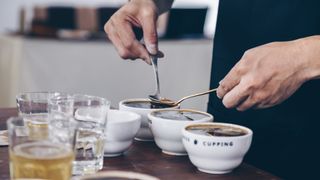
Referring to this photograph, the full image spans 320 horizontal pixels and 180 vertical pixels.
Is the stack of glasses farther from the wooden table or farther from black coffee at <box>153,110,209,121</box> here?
black coffee at <box>153,110,209,121</box>

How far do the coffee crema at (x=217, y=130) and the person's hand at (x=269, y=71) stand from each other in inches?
2.9

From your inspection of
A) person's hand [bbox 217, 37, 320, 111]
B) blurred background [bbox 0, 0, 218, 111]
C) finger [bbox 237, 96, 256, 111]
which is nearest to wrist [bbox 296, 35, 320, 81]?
person's hand [bbox 217, 37, 320, 111]

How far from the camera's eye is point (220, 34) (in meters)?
1.88

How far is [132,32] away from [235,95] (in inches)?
17.8

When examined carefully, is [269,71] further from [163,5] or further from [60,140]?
[163,5]

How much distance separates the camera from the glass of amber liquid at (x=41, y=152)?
914 millimetres

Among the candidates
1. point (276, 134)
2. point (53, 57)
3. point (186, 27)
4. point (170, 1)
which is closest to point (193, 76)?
point (186, 27)

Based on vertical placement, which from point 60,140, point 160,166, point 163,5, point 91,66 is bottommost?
point 91,66

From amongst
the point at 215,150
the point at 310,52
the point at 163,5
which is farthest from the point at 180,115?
the point at 163,5

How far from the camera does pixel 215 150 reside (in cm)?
117

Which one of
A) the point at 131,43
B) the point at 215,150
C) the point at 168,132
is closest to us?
the point at 215,150

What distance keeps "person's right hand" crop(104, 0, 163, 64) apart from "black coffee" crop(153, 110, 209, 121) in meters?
0.29

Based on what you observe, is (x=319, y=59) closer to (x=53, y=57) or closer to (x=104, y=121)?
(x=104, y=121)

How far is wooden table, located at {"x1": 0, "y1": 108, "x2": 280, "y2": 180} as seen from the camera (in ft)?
3.85
